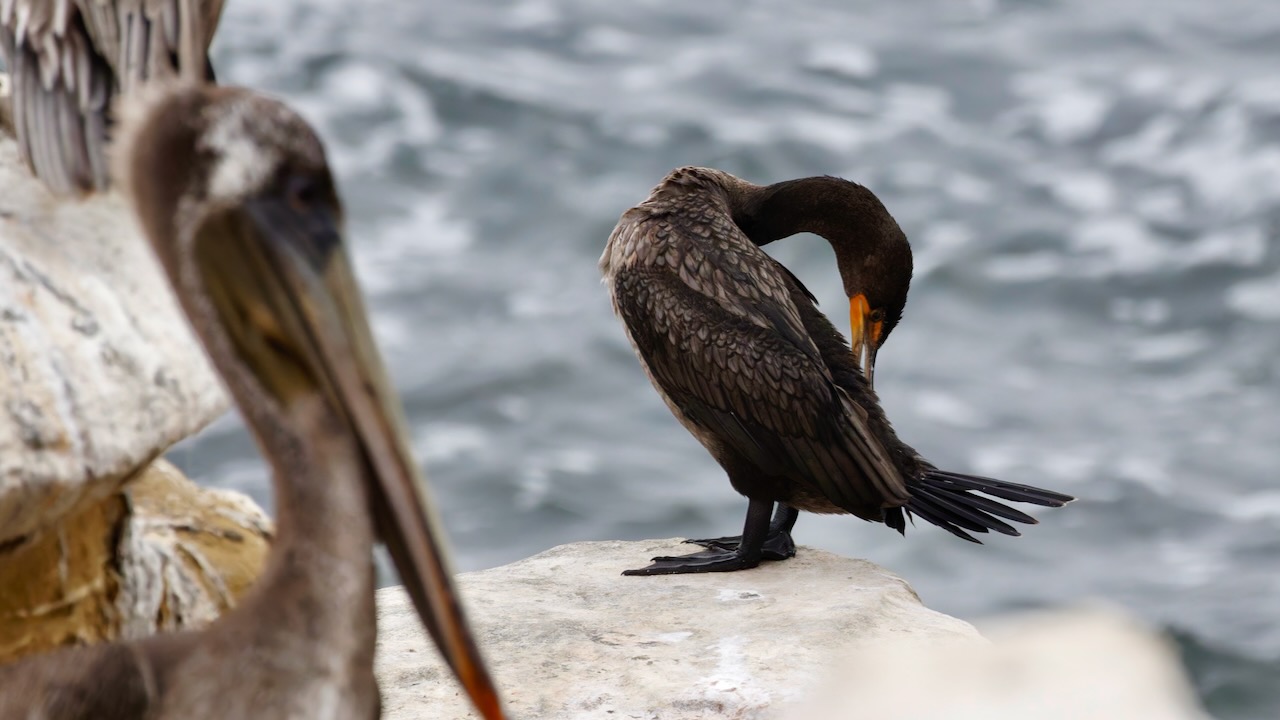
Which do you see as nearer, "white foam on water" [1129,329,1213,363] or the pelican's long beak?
the pelican's long beak

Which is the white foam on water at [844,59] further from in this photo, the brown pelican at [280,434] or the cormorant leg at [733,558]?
the brown pelican at [280,434]

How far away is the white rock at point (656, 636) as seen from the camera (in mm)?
4113

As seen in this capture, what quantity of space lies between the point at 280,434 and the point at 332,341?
0.18 metres

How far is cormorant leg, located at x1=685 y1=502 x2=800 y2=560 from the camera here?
5.52m

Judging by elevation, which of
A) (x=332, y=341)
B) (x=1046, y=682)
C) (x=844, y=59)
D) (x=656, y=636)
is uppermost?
(x=844, y=59)

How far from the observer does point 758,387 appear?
Result: 541 centimetres

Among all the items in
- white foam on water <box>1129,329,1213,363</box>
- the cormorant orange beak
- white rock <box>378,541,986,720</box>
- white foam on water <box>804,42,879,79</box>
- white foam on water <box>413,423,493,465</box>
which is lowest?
white foam on water <box>413,423,493,465</box>

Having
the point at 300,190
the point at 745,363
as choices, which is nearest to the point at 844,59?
the point at 745,363

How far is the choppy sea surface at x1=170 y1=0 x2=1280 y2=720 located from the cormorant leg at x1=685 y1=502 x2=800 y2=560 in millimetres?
4360

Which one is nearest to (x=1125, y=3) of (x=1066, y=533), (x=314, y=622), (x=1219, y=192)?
(x=1219, y=192)

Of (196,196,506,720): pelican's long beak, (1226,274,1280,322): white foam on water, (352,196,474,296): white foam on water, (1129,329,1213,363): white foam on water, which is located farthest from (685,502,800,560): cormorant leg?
(1226,274,1280,322): white foam on water

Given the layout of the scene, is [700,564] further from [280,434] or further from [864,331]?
[280,434]

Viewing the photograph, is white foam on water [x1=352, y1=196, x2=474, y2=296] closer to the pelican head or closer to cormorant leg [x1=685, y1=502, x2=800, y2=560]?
cormorant leg [x1=685, y1=502, x2=800, y2=560]

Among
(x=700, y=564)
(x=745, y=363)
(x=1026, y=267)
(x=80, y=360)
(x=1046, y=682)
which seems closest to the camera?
(x=1046, y=682)
